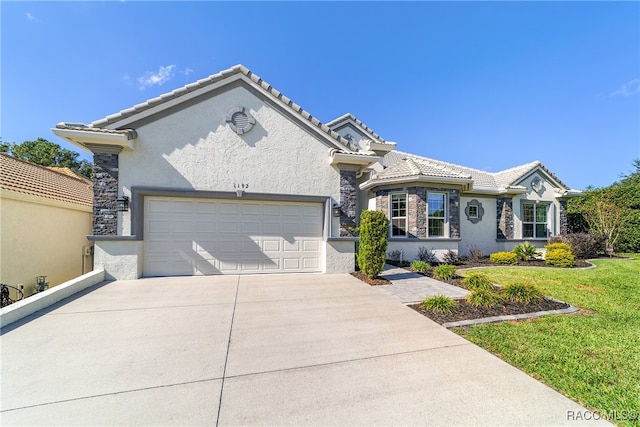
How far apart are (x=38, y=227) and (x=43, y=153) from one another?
30642mm

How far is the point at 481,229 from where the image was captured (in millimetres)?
14008

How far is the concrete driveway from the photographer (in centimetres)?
247

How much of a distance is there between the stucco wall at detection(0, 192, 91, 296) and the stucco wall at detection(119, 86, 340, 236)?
2723mm

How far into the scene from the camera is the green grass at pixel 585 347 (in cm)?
284

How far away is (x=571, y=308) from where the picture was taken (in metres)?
5.70

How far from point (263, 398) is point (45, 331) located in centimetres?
419

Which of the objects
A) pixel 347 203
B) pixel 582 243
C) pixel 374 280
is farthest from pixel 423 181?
pixel 582 243

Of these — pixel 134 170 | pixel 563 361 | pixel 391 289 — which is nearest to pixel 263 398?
pixel 563 361

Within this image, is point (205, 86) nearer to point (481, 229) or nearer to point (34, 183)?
point (34, 183)

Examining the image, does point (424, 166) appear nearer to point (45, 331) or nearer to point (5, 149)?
point (45, 331)

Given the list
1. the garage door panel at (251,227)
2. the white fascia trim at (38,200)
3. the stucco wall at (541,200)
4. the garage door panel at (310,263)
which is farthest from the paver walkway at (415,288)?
the white fascia trim at (38,200)

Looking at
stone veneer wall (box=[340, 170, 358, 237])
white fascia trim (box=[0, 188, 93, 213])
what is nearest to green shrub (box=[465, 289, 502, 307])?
stone veneer wall (box=[340, 170, 358, 237])

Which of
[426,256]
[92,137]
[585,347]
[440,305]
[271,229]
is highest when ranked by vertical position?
[92,137]

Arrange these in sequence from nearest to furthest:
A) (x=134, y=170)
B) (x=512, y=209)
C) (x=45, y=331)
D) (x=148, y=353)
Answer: (x=148, y=353)
(x=45, y=331)
(x=134, y=170)
(x=512, y=209)
